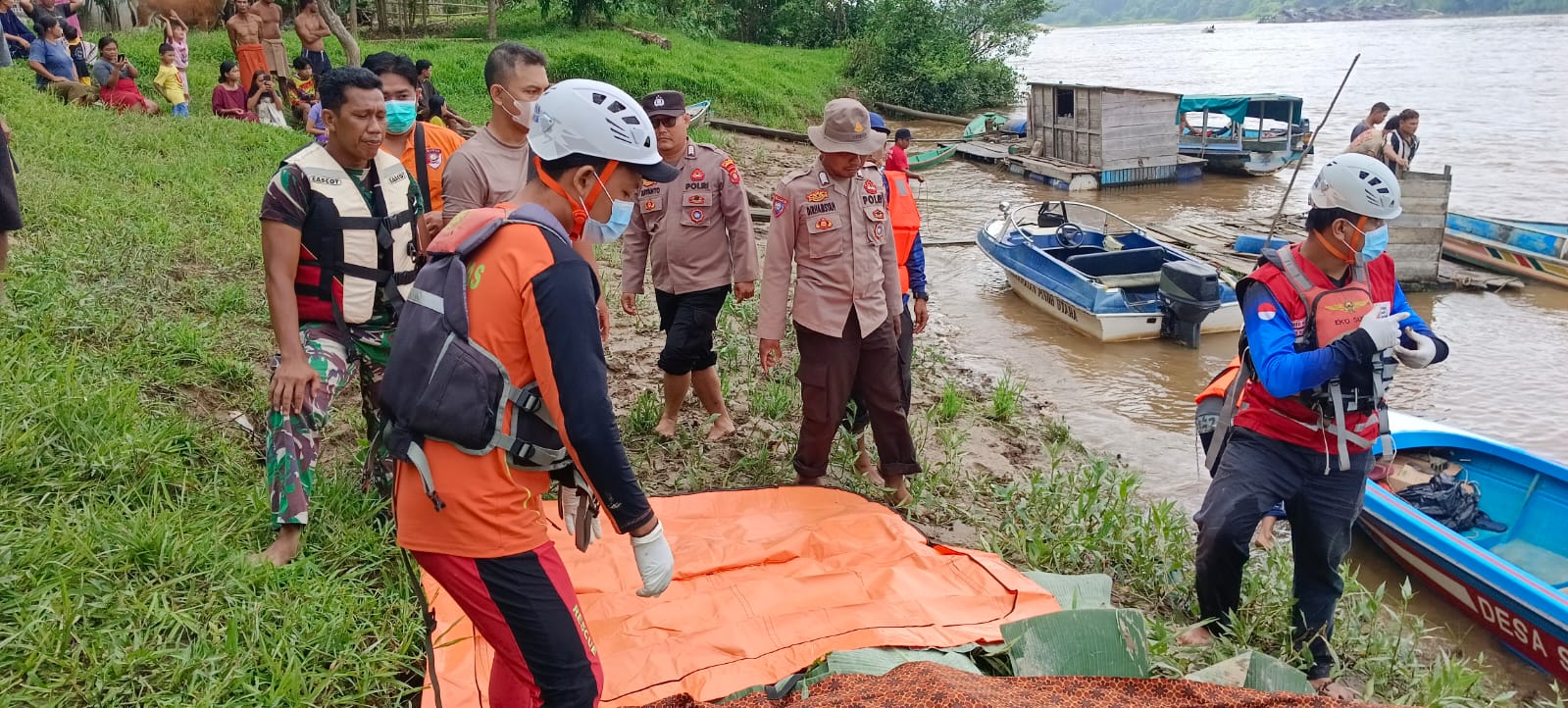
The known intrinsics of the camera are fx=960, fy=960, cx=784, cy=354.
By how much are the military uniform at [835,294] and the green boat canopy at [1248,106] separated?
16.4m

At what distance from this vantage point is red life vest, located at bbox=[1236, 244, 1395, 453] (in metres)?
3.39

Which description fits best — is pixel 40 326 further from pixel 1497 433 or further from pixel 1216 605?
pixel 1497 433

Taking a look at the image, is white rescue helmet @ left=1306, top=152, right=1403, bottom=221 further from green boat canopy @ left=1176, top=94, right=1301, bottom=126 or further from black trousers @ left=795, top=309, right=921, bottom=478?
green boat canopy @ left=1176, top=94, right=1301, bottom=126

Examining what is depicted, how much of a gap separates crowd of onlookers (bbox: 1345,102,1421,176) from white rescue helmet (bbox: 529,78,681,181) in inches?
489

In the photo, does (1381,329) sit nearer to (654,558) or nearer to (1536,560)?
(654,558)

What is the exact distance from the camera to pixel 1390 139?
494 inches

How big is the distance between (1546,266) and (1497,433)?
18.1ft

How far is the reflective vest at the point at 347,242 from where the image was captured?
3426 mm

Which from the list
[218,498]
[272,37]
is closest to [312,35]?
[272,37]

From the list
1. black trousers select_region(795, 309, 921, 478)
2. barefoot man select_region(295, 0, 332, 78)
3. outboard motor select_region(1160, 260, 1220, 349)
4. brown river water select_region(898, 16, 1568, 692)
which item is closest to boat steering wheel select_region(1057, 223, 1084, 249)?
brown river water select_region(898, 16, 1568, 692)

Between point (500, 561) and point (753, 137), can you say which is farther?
point (753, 137)

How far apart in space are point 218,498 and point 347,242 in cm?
107

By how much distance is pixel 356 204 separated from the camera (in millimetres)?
3506

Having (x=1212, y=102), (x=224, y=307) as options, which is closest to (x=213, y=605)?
(x=224, y=307)
